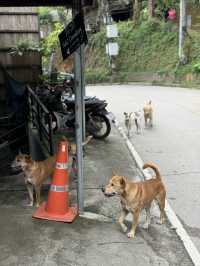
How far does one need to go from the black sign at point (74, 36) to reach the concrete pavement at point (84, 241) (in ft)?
6.95

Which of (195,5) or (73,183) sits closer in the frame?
(73,183)

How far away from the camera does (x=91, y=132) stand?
33.6 ft

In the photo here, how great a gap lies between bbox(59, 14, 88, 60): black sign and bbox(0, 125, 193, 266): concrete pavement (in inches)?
83.4

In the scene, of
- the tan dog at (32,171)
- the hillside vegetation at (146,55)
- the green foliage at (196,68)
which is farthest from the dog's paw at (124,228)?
the hillside vegetation at (146,55)

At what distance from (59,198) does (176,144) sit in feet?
17.4

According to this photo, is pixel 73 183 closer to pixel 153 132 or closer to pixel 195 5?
pixel 153 132

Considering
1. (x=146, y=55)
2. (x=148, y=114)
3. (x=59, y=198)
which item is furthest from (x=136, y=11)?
(x=59, y=198)

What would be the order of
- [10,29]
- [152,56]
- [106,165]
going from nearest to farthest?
[106,165] < [10,29] < [152,56]

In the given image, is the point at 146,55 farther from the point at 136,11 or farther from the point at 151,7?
the point at 136,11

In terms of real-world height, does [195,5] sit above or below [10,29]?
above

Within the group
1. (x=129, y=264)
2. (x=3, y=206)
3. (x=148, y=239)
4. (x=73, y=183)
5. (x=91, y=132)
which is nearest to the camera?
(x=129, y=264)

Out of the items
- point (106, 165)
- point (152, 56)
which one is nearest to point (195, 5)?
point (152, 56)

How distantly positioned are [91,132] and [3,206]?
4.86m

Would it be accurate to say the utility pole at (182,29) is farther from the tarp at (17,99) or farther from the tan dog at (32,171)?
the tan dog at (32,171)
